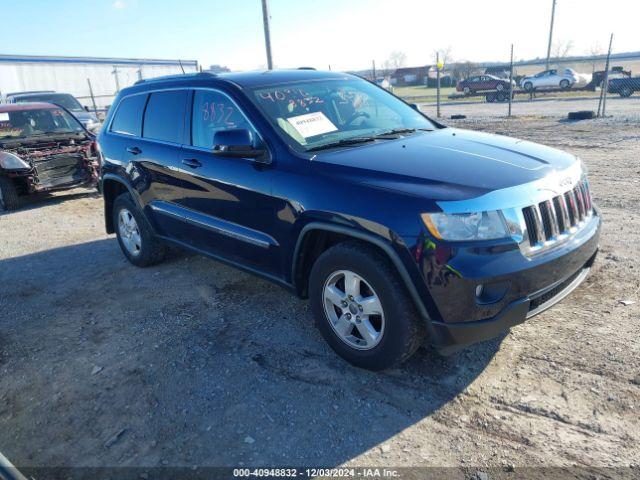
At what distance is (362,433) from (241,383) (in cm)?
89

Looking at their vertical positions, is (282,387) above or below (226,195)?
below

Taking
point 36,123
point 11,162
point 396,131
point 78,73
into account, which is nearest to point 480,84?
point 36,123

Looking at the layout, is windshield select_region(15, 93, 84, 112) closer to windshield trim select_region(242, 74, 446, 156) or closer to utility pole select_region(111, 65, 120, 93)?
windshield trim select_region(242, 74, 446, 156)

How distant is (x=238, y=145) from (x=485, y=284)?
72.2 inches

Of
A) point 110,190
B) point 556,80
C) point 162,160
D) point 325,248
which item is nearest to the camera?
point 325,248

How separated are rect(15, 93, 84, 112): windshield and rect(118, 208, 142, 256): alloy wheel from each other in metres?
9.67

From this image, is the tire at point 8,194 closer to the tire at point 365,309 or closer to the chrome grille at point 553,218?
the tire at point 365,309

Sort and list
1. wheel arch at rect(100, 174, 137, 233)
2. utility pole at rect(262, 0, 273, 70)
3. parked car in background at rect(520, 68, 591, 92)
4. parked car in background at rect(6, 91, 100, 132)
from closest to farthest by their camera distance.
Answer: wheel arch at rect(100, 174, 137, 233), parked car in background at rect(6, 91, 100, 132), utility pole at rect(262, 0, 273, 70), parked car in background at rect(520, 68, 591, 92)

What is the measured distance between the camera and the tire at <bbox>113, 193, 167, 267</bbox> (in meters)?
5.17

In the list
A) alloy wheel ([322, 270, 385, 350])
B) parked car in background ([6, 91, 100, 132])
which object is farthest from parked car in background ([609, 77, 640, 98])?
alloy wheel ([322, 270, 385, 350])

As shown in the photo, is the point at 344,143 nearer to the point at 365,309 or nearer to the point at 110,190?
the point at 365,309

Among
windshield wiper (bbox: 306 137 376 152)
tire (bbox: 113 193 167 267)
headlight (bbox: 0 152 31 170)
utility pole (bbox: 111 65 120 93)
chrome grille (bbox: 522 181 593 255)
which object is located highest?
utility pole (bbox: 111 65 120 93)

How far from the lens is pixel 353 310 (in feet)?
10.2

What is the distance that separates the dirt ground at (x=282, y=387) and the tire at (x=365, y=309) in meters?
0.20
